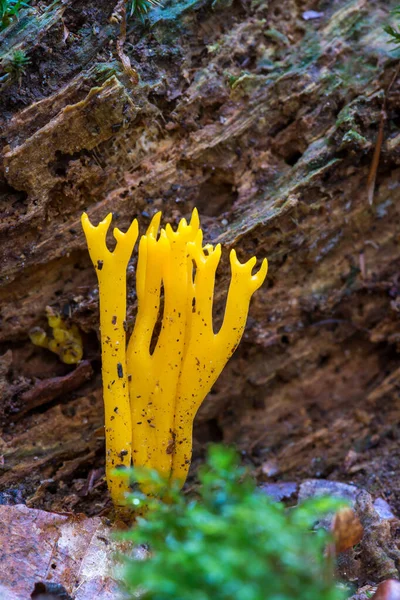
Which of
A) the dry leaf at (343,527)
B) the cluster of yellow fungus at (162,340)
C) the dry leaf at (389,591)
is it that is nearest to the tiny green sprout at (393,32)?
the cluster of yellow fungus at (162,340)

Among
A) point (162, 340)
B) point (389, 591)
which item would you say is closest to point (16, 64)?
point (162, 340)

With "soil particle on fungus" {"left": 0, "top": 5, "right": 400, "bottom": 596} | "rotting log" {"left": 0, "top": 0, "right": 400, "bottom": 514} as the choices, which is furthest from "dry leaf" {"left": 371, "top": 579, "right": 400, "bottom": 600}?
"rotting log" {"left": 0, "top": 0, "right": 400, "bottom": 514}

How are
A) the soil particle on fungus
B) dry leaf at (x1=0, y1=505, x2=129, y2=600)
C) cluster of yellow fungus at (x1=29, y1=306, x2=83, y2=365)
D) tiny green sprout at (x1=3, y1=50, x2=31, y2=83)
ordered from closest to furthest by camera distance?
dry leaf at (x1=0, y1=505, x2=129, y2=600) < tiny green sprout at (x1=3, y1=50, x2=31, y2=83) < the soil particle on fungus < cluster of yellow fungus at (x1=29, y1=306, x2=83, y2=365)

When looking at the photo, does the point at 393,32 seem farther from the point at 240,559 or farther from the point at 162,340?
the point at 240,559

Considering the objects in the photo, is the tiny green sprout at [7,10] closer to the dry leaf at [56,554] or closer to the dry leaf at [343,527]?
Answer: the dry leaf at [56,554]

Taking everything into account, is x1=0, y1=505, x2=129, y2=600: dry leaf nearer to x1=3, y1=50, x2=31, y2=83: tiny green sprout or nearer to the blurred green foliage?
the blurred green foliage

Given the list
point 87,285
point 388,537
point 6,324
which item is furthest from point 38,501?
point 388,537

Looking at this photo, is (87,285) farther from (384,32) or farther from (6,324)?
(384,32)
